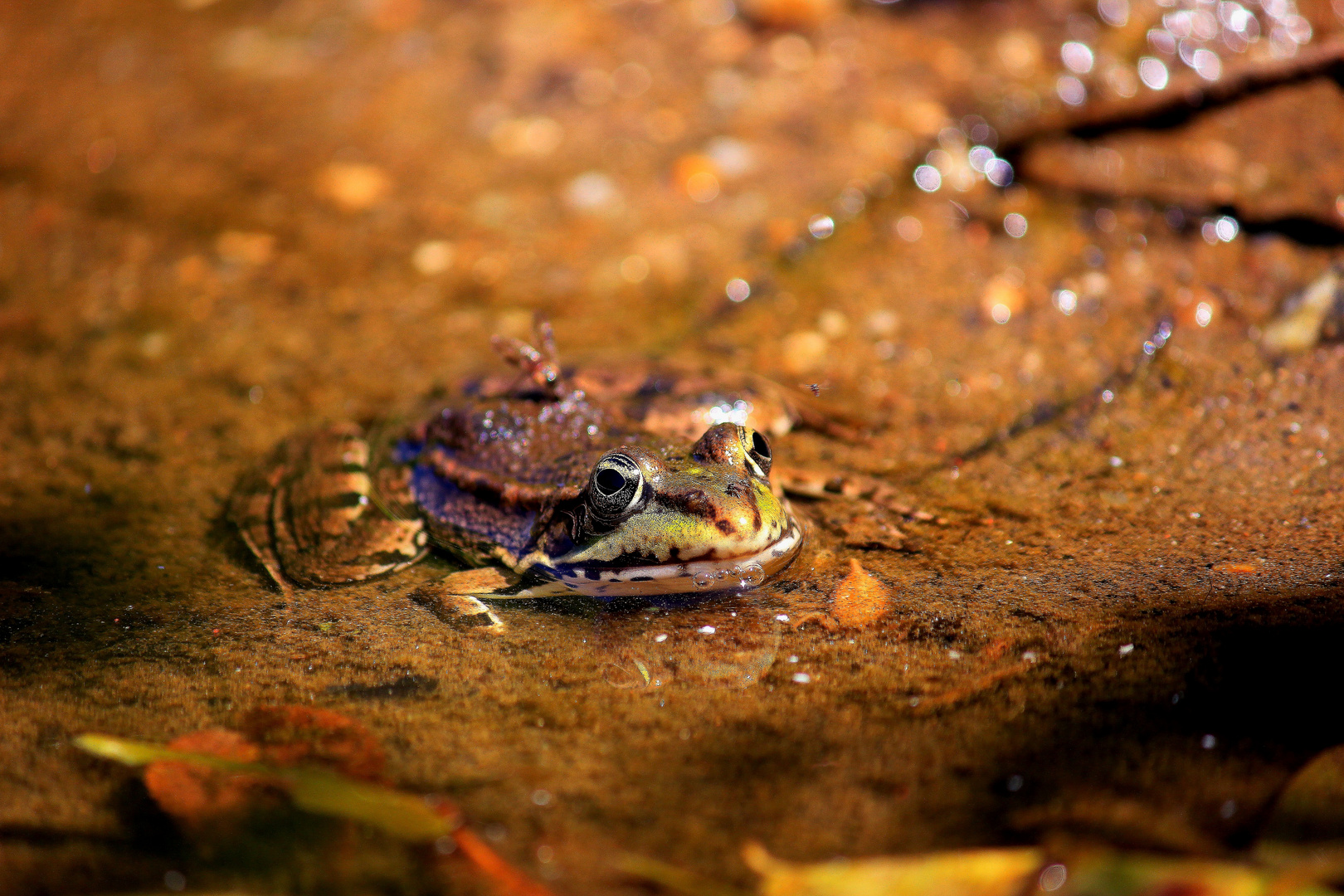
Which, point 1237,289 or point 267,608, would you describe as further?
point 1237,289

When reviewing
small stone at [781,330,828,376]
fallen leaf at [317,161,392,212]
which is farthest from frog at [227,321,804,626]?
fallen leaf at [317,161,392,212]

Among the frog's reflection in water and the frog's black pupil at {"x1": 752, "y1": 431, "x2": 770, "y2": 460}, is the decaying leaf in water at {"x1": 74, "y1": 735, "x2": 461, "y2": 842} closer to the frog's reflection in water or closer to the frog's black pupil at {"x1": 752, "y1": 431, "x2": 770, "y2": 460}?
the frog's reflection in water

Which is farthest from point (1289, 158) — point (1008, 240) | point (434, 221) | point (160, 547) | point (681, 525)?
point (160, 547)

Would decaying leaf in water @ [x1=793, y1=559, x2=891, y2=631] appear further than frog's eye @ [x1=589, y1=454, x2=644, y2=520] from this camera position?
No

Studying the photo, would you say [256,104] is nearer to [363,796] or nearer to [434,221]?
[434,221]

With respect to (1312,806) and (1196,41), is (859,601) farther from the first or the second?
(1196,41)

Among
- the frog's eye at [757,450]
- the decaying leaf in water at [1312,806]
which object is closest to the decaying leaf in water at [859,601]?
the frog's eye at [757,450]

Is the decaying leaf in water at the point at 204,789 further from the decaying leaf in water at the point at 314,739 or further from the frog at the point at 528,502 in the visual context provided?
the frog at the point at 528,502
